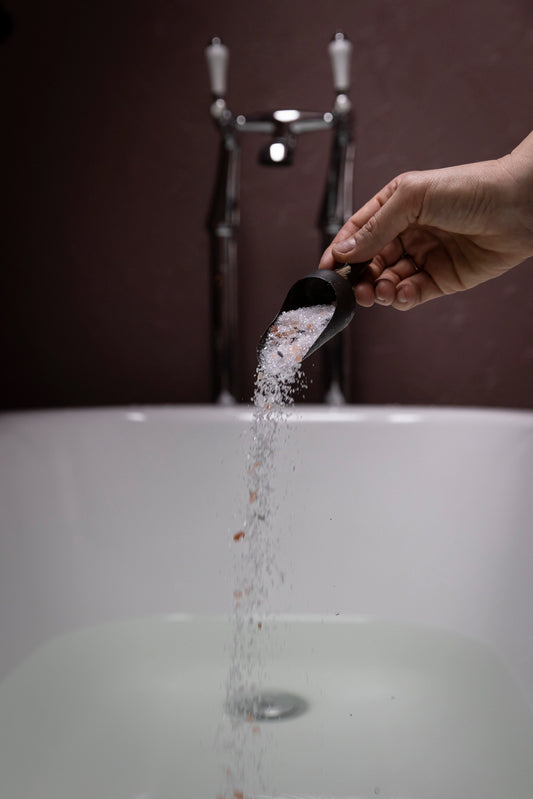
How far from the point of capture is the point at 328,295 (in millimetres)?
771

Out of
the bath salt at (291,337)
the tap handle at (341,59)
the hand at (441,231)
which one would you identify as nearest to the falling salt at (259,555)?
the bath salt at (291,337)

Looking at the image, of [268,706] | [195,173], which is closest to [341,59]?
[195,173]

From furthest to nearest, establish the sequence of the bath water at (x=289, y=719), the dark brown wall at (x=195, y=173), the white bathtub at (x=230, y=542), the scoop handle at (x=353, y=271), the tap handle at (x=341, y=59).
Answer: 1. the dark brown wall at (x=195, y=173)
2. the tap handle at (x=341, y=59)
3. the white bathtub at (x=230, y=542)
4. the scoop handle at (x=353, y=271)
5. the bath water at (x=289, y=719)

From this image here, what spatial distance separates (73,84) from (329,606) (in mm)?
1042

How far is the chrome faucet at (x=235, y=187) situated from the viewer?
129 centimetres

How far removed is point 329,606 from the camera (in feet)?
3.59

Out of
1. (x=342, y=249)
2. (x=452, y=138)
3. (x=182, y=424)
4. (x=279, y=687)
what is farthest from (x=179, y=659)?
(x=452, y=138)

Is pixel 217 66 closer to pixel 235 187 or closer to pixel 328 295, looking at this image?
pixel 235 187

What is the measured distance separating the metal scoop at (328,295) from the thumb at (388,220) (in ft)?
0.06

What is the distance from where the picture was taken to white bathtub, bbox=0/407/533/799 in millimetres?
901

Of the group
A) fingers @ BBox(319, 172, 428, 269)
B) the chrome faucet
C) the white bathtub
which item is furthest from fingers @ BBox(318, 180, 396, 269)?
the chrome faucet

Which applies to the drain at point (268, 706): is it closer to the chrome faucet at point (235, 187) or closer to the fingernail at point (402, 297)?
the fingernail at point (402, 297)

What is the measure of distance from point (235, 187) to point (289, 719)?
33.2 inches

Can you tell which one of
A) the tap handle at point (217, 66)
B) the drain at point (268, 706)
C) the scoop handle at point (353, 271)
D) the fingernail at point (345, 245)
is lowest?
the drain at point (268, 706)
